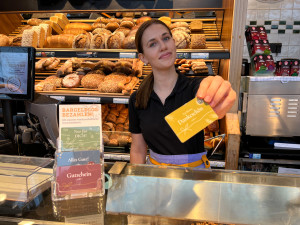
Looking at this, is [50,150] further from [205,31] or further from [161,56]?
[205,31]

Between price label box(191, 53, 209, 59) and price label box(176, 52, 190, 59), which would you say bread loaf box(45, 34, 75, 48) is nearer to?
price label box(176, 52, 190, 59)

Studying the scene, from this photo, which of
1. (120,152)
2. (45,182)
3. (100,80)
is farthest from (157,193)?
(100,80)

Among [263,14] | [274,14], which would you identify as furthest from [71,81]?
[274,14]

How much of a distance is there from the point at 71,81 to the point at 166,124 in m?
1.60

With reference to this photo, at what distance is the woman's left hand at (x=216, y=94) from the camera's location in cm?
81

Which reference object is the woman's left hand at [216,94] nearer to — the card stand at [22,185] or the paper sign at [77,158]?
the paper sign at [77,158]

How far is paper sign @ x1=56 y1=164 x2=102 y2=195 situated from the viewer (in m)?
0.88

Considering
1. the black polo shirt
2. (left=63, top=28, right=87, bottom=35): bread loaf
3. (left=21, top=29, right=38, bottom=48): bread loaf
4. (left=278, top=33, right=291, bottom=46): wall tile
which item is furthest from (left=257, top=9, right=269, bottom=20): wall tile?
(left=21, top=29, right=38, bottom=48): bread loaf

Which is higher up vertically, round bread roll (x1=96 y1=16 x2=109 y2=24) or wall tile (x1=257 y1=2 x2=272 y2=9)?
wall tile (x1=257 y1=2 x2=272 y2=9)

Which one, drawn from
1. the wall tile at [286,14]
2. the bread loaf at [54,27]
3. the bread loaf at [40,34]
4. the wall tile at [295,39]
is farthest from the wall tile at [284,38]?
the bread loaf at [40,34]

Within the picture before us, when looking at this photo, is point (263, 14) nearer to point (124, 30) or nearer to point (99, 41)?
point (124, 30)

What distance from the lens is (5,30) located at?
300 cm

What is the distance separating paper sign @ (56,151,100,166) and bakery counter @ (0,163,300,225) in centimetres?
8

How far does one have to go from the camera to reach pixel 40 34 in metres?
2.75
